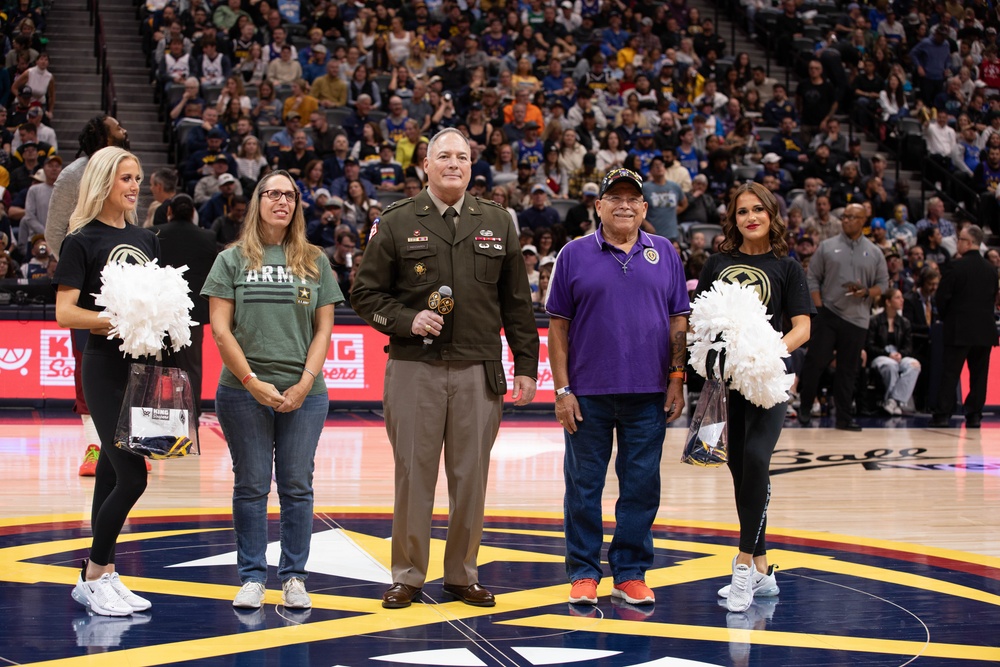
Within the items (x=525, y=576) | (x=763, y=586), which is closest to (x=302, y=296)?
(x=525, y=576)

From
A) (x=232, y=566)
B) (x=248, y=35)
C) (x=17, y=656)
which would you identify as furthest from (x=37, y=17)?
(x=17, y=656)

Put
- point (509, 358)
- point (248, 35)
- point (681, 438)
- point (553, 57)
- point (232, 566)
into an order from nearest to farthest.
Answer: point (232, 566) < point (681, 438) < point (509, 358) < point (248, 35) < point (553, 57)

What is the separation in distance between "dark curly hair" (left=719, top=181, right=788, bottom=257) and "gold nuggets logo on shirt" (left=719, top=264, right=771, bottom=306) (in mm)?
111

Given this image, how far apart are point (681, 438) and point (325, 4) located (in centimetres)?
914

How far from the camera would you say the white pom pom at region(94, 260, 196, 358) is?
15.3 feet

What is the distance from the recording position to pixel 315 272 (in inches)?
195

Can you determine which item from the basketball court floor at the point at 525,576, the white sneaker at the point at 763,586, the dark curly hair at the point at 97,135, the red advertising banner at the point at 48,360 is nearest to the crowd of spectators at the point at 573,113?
the red advertising banner at the point at 48,360

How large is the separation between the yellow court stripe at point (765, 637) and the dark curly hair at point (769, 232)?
164 centimetres

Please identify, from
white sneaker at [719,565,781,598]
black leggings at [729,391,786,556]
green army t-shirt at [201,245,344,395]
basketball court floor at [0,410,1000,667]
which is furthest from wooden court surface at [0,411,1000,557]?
green army t-shirt at [201,245,344,395]

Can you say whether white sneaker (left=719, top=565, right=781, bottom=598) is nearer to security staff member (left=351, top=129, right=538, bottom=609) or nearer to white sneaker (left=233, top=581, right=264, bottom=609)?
security staff member (left=351, top=129, right=538, bottom=609)

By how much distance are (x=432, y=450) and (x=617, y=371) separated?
32.4 inches

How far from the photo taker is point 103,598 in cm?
473

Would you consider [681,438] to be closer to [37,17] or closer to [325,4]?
[325,4]

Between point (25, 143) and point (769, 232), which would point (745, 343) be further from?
point (25, 143)
